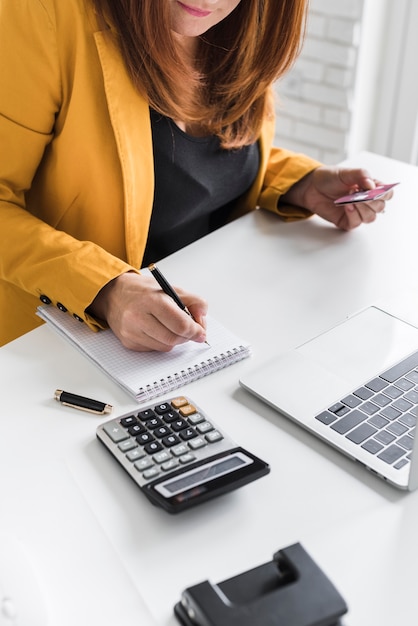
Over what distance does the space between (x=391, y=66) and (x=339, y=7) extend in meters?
0.24

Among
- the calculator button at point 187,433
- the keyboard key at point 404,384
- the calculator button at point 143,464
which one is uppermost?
the keyboard key at point 404,384

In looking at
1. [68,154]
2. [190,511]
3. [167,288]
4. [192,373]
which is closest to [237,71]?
[68,154]

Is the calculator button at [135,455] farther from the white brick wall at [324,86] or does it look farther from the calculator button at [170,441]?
the white brick wall at [324,86]

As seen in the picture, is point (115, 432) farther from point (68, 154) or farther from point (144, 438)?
point (68, 154)

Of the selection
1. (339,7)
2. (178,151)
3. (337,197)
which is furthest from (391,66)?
(178,151)

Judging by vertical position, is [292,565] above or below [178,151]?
below

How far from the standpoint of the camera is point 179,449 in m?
0.81

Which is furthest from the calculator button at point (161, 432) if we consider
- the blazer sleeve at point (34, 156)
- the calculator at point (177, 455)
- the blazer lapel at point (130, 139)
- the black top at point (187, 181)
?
the black top at point (187, 181)

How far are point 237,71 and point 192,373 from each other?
574mm

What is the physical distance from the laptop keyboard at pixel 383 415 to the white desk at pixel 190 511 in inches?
1.2

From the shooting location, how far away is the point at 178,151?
125 cm

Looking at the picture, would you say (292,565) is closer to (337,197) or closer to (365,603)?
(365,603)

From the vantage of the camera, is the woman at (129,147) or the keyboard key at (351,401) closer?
the keyboard key at (351,401)

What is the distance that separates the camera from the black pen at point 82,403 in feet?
2.92
